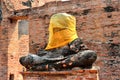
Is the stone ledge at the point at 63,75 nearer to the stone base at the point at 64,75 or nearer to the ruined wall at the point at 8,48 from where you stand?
the stone base at the point at 64,75

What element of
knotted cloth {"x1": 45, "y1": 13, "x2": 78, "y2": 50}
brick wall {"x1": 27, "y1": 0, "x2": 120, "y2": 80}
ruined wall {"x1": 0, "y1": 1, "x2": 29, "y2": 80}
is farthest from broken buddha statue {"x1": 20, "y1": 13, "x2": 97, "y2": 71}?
ruined wall {"x1": 0, "y1": 1, "x2": 29, "y2": 80}

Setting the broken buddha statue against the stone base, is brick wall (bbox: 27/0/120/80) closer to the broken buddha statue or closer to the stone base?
the broken buddha statue

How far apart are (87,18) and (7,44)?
3.12 meters

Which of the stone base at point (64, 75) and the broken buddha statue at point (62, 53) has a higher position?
the broken buddha statue at point (62, 53)

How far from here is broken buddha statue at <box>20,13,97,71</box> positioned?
4.01m

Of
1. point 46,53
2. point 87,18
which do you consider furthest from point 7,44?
point 46,53

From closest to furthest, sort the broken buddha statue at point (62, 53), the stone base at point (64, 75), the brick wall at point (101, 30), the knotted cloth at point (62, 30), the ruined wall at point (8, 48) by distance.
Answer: the stone base at point (64, 75), the broken buddha statue at point (62, 53), the knotted cloth at point (62, 30), the brick wall at point (101, 30), the ruined wall at point (8, 48)

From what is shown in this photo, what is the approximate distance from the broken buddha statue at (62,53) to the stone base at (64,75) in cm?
10

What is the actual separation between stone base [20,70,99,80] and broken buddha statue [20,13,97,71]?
0.10 m

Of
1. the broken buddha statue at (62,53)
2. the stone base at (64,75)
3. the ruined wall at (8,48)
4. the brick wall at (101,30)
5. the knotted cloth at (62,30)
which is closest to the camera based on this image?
the stone base at (64,75)

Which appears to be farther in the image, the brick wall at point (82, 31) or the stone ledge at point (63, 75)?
the brick wall at point (82, 31)

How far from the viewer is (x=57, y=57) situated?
424cm

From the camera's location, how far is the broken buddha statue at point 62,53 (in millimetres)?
4008

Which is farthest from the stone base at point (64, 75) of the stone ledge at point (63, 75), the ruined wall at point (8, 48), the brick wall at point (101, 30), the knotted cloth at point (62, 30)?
the ruined wall at point (8, 48)
